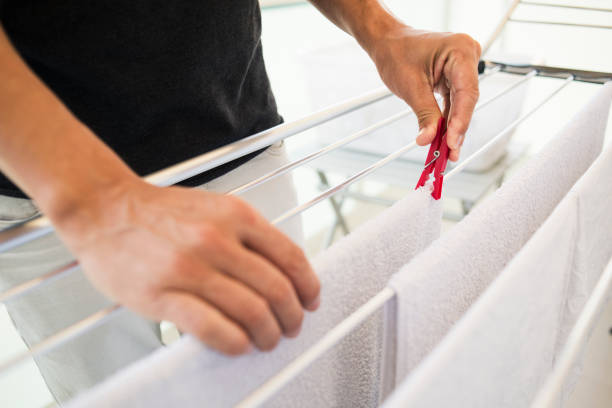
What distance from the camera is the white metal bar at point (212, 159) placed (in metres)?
0.31

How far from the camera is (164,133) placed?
51 cm

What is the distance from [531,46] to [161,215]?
9.17 feet

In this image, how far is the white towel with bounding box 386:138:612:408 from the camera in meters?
0.25

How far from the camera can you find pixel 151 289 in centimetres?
22

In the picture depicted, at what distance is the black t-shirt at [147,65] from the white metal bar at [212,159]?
10cm

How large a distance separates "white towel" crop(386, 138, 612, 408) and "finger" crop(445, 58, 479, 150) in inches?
4.4

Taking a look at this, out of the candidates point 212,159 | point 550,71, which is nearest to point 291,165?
point 212,159

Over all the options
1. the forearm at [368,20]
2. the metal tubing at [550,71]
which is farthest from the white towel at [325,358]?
the metal tubing at [550,71]

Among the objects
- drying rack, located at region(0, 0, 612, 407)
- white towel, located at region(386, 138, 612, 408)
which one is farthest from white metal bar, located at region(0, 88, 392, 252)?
white towel, located at region(386, 138, 612, 408)

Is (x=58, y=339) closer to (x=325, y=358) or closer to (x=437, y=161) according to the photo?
(x=325, y=358)

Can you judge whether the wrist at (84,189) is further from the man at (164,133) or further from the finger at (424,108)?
the finger at (424,108)

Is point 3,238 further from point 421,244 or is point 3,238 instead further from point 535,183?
point 535,183

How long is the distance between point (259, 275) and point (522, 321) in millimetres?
204

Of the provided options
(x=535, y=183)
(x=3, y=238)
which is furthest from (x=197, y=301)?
(x=535, y=183)
